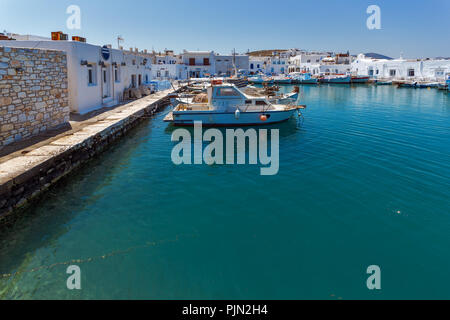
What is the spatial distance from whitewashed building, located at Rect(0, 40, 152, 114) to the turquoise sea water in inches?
229

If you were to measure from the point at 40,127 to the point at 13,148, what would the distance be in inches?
82.2

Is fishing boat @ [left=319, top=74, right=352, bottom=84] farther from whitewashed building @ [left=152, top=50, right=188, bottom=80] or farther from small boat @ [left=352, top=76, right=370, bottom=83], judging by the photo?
whitewashed building @ [left=152, top=50, right=188, bottom=80]

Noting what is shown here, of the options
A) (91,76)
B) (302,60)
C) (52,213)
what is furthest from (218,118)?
(302,60)

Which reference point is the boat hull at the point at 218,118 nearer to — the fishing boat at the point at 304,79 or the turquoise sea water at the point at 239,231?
the turquoise sea water at the point at 239,231

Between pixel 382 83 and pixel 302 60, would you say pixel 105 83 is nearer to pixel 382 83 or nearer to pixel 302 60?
pixel 382 83

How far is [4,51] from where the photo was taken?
914 cm

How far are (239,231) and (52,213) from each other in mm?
4458

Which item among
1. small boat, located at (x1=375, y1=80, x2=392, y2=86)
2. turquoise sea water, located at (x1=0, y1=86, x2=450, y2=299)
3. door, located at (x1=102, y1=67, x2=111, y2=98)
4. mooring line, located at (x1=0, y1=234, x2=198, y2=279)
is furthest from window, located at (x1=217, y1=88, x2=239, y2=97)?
small boat, located at (x1=375, y1=80, x2=392, y2=86)

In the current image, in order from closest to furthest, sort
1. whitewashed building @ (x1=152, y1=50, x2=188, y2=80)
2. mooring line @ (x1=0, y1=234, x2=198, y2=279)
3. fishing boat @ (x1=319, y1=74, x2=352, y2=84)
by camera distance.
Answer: mooring line @ (x1=0, y1=234, x2=198, y2=279)
whitewashed building @ (x1=152, y1=50, x2=188, y2=80)
fishing boat @ (x1=319, y1=74, x2=352, y2=84)

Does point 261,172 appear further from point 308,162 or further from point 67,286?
point 67,286

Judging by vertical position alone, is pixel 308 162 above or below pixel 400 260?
above

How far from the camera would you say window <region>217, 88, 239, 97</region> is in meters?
17.5

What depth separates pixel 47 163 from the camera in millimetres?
8438

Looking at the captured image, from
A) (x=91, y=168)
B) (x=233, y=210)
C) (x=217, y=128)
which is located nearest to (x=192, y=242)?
(x=233, y=210)
